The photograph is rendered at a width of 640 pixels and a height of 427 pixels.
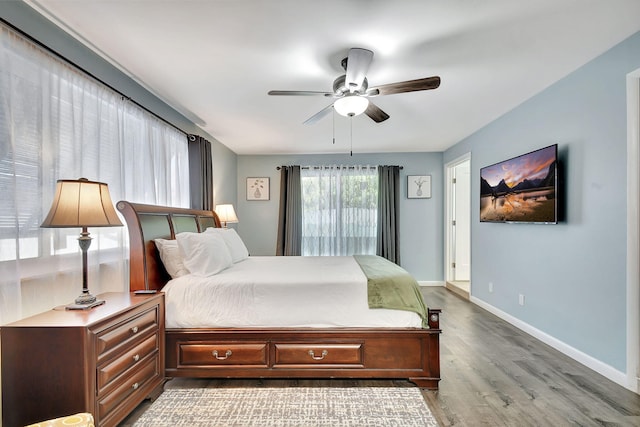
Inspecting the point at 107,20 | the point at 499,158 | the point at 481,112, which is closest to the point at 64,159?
the point at 107,20

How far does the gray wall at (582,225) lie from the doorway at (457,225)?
1719 millimetres

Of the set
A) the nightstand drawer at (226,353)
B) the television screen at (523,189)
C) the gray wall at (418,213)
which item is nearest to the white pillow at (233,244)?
the nightstand drawer at (226,353)

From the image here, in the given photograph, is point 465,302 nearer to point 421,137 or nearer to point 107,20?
point 421,137

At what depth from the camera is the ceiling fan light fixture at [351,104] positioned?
2283mm

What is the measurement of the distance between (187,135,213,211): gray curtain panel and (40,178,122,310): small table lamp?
191 centimetres

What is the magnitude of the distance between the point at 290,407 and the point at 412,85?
2.39 m

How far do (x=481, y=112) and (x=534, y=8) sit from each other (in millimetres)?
1886

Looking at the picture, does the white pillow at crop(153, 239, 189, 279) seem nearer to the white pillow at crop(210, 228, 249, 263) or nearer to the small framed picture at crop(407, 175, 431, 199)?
the white pillow at crop(210, 228, 249, 263)

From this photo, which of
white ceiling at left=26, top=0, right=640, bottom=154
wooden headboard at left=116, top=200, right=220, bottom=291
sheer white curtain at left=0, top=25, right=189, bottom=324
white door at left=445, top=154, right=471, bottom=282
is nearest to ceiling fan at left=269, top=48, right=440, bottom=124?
white ceiling at left=26, top=0, right=640, bottom=154

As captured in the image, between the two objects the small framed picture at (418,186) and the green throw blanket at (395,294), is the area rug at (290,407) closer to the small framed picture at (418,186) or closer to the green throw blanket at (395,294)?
the green throw blanket at (395,294)

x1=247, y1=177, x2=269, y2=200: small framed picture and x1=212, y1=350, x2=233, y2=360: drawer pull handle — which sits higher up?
x1=247, y1=177, x2=269, y2=200: small framed picture

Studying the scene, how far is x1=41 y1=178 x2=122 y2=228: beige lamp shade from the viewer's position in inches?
61.2

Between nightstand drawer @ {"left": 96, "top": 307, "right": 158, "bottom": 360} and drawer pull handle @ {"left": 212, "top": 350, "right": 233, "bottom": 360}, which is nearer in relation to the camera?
nightstand drawer @ {"left": 96, "top": 307, "right": 158, "bottom": 360}

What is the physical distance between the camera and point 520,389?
219cm
